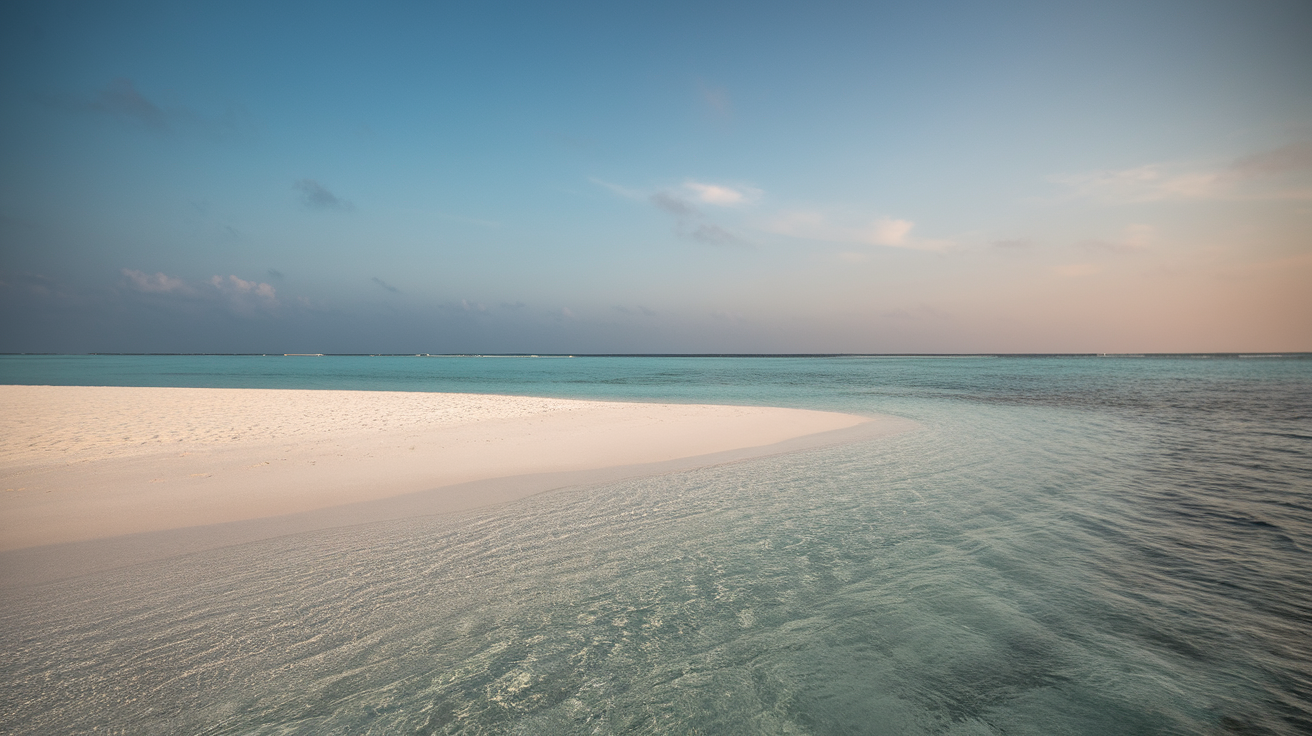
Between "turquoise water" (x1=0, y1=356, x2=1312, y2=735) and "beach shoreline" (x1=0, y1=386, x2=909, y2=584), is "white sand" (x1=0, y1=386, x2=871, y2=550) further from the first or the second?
"turquoise water" (x1=0, y1=356, x2=1312, y2=735)

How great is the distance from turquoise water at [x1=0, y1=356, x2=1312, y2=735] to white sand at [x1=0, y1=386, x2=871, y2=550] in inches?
98.1

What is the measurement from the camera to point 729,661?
4.28 meters

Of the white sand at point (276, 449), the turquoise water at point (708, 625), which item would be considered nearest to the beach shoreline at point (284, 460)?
the white sand at point (276, 449)

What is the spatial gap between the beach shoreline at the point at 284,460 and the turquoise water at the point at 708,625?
49.2 inches

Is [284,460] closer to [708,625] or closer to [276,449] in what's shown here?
[276,449]

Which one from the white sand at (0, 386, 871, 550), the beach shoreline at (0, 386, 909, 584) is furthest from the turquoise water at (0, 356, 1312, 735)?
the white sand at (0, 386, 871, 550)

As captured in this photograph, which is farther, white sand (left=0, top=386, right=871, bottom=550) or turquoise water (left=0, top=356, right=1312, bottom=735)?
white sand (left=0, top=386, right=871, bottom=550)

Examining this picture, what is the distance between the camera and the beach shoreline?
7.24 m

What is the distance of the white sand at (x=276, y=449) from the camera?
26.8ft

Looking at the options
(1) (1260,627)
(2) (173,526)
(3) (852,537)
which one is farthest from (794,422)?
(2) (173,526)

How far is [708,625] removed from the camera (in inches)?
192

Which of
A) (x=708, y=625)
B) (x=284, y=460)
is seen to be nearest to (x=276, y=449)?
(x=284, y=460)

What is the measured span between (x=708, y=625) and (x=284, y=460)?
1108 centimetres

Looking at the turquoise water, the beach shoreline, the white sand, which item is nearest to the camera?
the turquoise water
